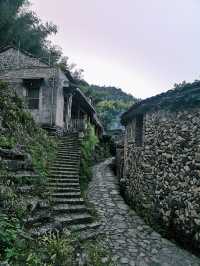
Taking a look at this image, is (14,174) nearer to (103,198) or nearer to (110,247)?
(110,247)

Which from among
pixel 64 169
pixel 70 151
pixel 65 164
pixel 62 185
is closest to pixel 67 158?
pixel 65 164

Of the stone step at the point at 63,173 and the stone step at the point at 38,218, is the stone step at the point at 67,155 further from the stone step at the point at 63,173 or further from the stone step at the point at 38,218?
the stone step at the point at 38,218

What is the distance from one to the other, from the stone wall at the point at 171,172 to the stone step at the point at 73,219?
7.06ft

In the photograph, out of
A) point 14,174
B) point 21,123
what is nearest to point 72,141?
point 21,123

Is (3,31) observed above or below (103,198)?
above

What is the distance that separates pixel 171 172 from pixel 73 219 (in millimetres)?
3179

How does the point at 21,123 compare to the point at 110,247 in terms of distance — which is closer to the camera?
the point at 110,247

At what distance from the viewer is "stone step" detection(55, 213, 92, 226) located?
24.7 feet

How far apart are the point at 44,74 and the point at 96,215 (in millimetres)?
11892

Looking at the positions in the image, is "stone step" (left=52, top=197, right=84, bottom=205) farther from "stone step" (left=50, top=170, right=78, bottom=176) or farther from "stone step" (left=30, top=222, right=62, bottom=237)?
"stone step" (left=30, top=222, right=62, bottom=237)

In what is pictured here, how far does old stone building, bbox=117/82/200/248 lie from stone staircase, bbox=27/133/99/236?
7.13 feet

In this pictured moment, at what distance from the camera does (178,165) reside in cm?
752

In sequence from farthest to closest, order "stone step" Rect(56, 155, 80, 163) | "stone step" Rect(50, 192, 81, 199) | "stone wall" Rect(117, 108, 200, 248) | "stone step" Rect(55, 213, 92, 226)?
"stone step" Rect(56, 155, 80, 163) < "stone step" Rect(50, 192, 81, 199) < "stone step" Rect(55, 213, 92, 226) < "stone wall" Rect(117, 108, 200, 248)

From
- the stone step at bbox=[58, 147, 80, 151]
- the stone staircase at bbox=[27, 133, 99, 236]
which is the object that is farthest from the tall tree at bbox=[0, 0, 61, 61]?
the stone staircase at bbox=[27, 133, 99, 236]
